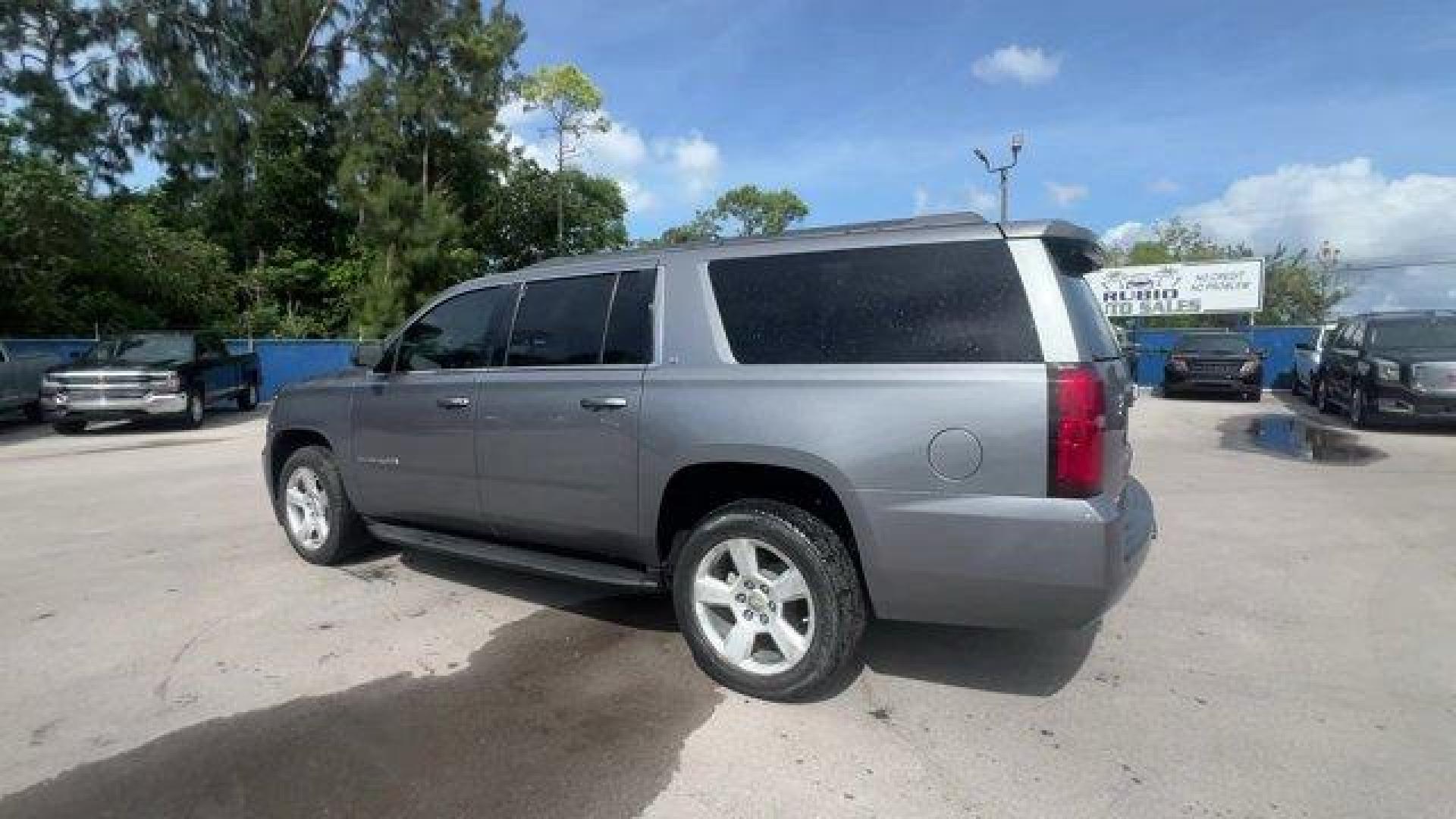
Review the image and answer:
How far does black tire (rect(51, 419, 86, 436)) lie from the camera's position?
539 inches

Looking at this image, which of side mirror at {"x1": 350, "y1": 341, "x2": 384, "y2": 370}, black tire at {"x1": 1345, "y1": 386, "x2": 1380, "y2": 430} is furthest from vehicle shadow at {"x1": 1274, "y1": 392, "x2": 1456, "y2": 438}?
side mirror at {"x1": 350, "y1": 341, "x2": 384, "y2": 370}

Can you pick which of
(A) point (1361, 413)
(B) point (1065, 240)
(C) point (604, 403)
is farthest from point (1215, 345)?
(C) point (604, 403)

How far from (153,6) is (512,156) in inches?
510

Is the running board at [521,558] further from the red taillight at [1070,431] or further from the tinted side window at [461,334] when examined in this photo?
the red taillight at [1070,431]

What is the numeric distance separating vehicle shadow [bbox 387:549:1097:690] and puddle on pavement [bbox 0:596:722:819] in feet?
2.07

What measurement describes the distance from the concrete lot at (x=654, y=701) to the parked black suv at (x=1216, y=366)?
1331 centimetres

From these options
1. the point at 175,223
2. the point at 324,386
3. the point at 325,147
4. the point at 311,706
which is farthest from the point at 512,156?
the point at 311,706

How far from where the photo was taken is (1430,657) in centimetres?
406

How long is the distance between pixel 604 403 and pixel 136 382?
13.3m

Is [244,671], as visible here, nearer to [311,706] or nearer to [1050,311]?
[311,706]

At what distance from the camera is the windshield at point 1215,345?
728 inches

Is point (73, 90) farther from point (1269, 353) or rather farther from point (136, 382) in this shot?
point (1269, 353)

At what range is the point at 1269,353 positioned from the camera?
2323cm

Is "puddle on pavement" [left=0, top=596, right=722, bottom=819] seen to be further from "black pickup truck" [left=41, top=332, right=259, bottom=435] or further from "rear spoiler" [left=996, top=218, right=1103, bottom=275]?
"black pickup truck" [left=41, top=332, right=259, bottom=435]
